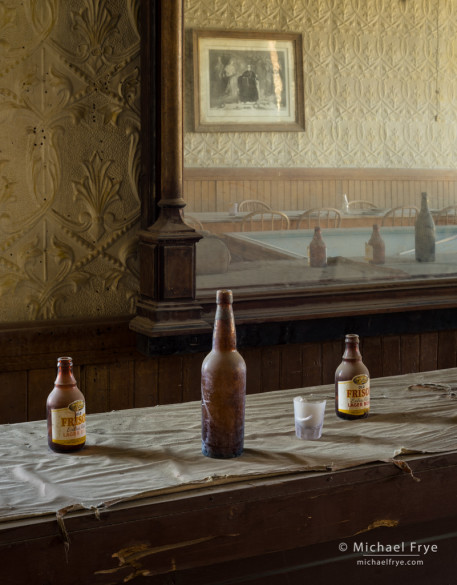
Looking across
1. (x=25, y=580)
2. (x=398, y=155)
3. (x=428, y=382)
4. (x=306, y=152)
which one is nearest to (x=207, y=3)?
(x=306, y=152)

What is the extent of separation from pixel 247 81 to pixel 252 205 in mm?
Result: 421

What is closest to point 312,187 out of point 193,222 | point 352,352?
point 193,222

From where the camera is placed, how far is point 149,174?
254 cm

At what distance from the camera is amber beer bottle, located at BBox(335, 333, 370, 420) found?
1776 mm

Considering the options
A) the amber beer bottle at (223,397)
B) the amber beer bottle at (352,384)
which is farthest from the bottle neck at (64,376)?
the amber beer bottle at (352,384)

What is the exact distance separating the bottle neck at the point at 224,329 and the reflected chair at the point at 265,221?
1263 millimetres

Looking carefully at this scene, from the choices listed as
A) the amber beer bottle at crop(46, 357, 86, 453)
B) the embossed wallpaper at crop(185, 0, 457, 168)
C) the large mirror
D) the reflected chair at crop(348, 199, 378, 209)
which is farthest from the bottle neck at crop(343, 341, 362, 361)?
the reflected chair at crop(348, 199, 378, 209)

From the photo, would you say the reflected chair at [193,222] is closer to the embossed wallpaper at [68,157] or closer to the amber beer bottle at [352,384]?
→ the embossed wallpaper at [68,157]

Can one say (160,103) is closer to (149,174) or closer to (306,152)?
(149,174)

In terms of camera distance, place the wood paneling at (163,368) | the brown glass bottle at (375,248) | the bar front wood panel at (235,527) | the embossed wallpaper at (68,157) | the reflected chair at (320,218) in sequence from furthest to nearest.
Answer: the brown glass bottle at (375,248) < the reflected chair at (320,218) < the wood paneling at (163,368) < the embossed wallpaper at (68,157) < the bar front wood panel at (235,527)

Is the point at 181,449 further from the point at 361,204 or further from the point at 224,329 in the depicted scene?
the point at 361,204

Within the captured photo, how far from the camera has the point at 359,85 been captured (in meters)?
2.87

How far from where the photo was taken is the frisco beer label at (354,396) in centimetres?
180

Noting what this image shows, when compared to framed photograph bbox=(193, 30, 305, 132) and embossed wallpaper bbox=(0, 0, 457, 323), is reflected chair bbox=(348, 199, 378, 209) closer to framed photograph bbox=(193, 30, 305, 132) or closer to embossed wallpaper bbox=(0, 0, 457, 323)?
embossed wallpaper bbox=(0, 0, 457, 323)
